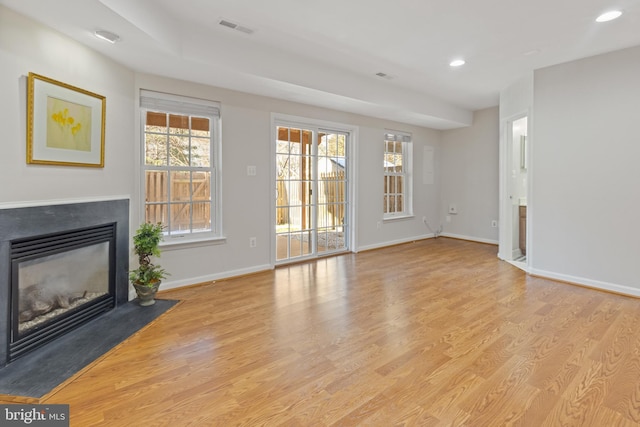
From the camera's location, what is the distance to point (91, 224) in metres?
2.71

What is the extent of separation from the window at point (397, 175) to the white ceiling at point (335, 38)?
1.75 meters

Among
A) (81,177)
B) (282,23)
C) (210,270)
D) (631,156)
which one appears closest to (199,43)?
(282,23)

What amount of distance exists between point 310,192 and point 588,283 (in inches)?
139

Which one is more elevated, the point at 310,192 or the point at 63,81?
the point at 63,81

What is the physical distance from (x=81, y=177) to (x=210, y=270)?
5.35 feet

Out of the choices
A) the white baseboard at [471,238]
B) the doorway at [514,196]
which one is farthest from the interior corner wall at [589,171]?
the white baseboard at [471,238]

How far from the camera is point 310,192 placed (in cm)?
492

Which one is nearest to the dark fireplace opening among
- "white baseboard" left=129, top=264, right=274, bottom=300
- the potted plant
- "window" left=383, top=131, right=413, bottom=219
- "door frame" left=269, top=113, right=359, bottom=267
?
the potted plant

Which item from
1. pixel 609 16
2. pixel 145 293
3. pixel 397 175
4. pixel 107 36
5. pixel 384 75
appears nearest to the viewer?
pixel 107 36

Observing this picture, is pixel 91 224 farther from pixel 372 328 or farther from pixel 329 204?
pixel 329 204

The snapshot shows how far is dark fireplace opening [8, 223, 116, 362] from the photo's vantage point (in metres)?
2.16

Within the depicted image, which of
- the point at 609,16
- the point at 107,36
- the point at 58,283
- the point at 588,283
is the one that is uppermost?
the point at 609,16

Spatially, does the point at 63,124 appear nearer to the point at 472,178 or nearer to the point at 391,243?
the point at 391,243

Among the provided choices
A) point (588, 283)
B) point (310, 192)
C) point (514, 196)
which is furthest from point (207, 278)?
point (514, 196)
